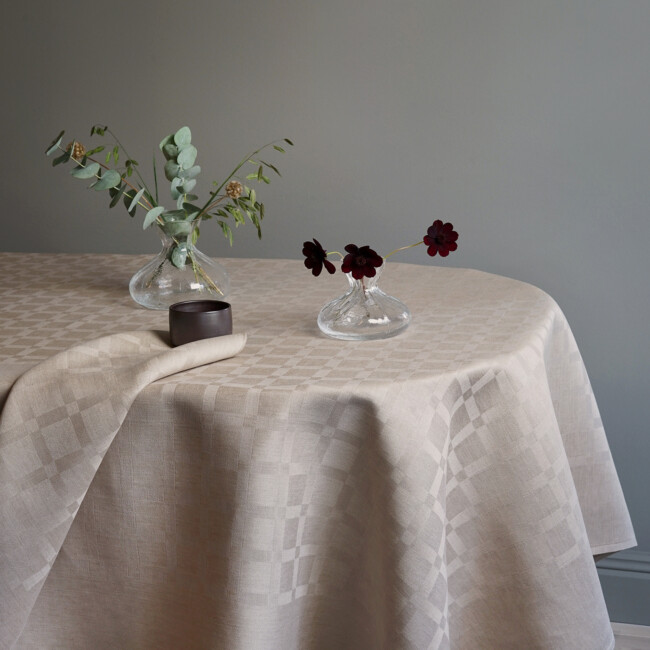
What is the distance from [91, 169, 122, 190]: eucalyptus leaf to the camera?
4.59ft

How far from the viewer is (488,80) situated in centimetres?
202

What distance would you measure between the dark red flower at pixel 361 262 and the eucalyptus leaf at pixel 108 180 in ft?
1.54

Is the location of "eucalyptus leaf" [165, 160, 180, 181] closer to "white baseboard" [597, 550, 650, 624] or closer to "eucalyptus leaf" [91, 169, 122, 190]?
"eucalyptus leaf" [91, 169, 122, 190]

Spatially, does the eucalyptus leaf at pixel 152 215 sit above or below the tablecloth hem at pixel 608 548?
above

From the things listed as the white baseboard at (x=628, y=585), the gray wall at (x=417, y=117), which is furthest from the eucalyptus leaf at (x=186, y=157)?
the white baseboard at (x=628, y=585)

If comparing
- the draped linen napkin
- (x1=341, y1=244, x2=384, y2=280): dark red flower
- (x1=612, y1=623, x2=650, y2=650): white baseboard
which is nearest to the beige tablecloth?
the draped linen napkin

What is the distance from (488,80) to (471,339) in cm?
104

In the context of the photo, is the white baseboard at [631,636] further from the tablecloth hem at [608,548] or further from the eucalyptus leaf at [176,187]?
the eucalyptus leaf at [176,187]

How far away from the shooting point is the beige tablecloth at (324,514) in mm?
952

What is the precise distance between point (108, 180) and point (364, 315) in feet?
1.68

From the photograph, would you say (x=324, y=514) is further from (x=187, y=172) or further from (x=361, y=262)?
(x=187, y=172)

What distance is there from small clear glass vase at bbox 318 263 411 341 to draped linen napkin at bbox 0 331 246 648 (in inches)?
11.8


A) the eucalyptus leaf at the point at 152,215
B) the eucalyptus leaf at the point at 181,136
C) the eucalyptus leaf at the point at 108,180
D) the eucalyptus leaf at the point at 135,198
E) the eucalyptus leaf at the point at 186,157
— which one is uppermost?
the eucalyptus leaf at the point at 181,136

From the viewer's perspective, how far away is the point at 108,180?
4.61 ft
